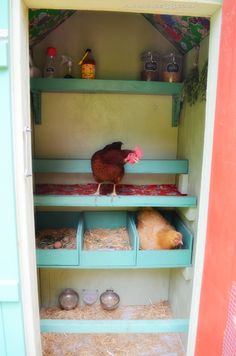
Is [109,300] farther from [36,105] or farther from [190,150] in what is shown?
[36,105]

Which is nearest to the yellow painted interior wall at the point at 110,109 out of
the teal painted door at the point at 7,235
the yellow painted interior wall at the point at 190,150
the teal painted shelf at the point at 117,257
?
the yellow painted interior wall at the point at 190,150

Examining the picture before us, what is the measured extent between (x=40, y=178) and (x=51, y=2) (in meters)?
1.03

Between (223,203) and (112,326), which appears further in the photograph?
(112,326)

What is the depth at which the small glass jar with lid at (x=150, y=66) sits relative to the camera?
1410mm

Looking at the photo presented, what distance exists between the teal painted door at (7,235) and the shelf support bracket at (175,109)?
3.31 feet

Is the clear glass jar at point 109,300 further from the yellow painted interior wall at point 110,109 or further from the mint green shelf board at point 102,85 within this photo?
the mint green shelf board at point 102,85

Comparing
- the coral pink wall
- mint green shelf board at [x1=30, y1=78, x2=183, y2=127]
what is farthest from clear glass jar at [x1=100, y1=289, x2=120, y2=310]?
mint green shelf board at [x1=30, y1=78, x2=183, y2=127]

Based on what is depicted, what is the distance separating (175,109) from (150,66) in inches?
11.1

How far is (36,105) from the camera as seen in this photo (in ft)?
4.83

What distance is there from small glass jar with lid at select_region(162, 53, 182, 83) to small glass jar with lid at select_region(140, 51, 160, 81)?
0.04m

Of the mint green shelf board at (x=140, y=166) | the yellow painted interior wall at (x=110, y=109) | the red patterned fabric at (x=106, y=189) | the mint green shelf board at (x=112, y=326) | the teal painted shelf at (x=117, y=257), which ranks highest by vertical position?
the yellow painted interior wall at (x=110, y=109)

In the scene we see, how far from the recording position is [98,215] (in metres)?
1.65

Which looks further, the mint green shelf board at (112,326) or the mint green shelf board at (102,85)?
the mint green shelf board at (102,85)

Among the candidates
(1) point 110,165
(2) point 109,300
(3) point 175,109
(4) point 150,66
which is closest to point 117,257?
(1) point 110,165
